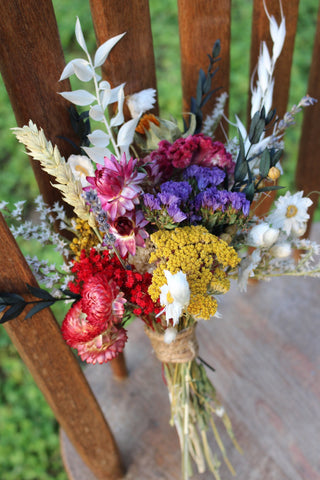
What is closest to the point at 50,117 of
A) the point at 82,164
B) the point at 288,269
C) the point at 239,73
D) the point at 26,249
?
the point at 82,164

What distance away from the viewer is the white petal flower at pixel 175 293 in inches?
21.4

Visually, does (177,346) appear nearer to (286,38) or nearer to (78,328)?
(78,328)

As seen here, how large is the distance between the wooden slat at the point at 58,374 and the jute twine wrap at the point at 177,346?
0.16m

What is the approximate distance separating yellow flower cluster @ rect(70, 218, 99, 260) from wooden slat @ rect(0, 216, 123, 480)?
0.28 ft

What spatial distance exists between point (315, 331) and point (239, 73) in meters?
1.57

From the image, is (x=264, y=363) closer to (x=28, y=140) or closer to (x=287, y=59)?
(x=287, y=59)

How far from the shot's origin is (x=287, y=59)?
0.93 metres

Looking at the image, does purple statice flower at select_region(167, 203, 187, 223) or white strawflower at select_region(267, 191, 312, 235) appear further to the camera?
white strawflower at select_region(267, 191, 312, 235)

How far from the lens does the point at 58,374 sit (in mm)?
814

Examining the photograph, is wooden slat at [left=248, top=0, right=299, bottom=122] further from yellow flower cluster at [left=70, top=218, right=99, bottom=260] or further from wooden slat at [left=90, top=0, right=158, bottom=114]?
yellow flower cluster at [left=70, top=218, right=99, bottom=260]

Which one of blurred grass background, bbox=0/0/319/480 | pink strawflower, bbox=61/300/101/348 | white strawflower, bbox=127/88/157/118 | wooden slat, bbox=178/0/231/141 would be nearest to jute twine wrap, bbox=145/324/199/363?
pink strawflower, bbox=61/300/101/348

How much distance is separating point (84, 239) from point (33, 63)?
288 mm

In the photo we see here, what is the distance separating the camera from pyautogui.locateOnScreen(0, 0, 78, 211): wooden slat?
633mm

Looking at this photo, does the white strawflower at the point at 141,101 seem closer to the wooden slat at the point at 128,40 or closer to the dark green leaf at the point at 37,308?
the wooden slat at the point at 128,40
